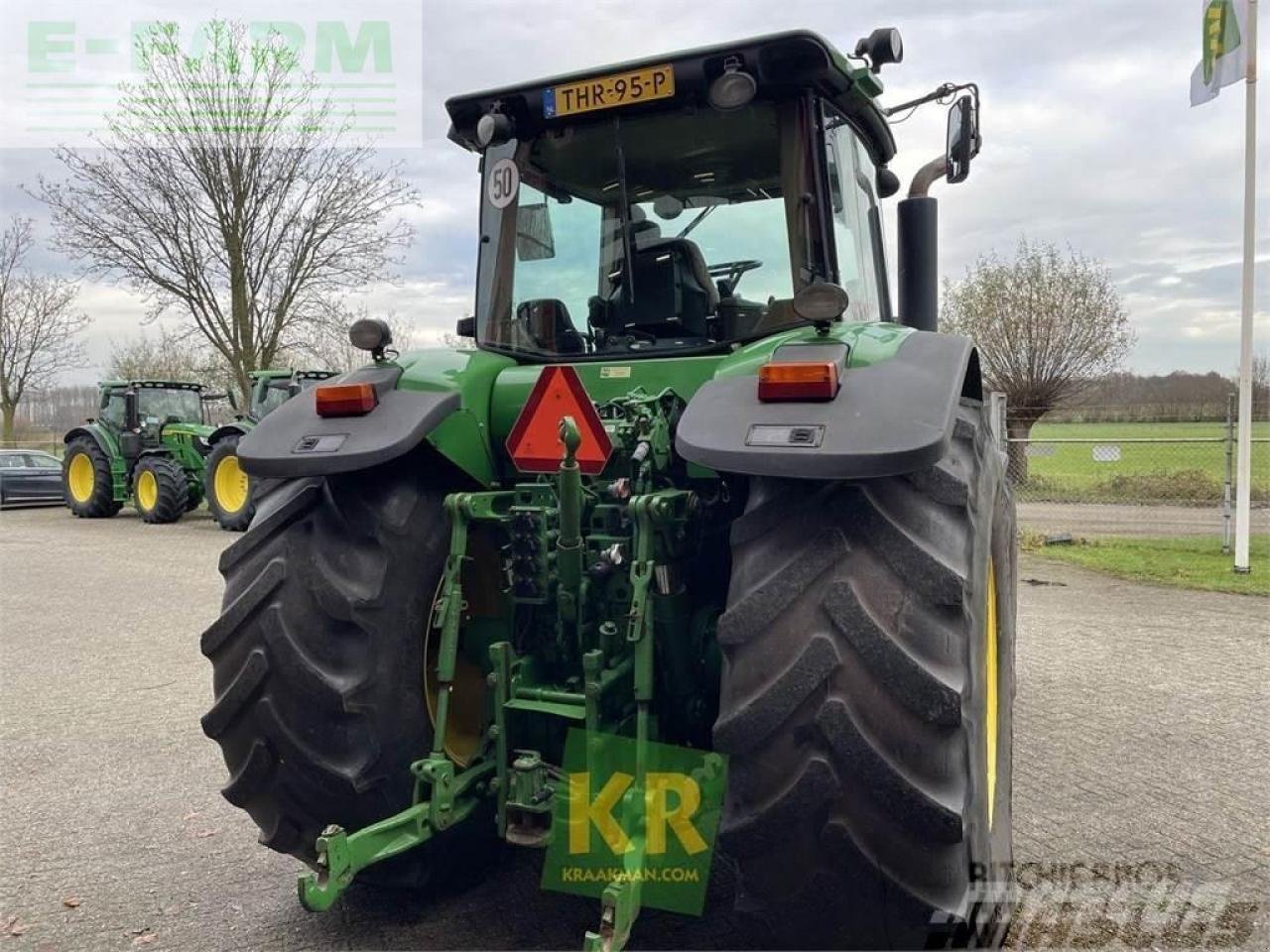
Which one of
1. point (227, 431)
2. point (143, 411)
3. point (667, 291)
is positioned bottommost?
point (227, 431)

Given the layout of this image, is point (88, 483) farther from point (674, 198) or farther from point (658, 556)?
point (658, 556)

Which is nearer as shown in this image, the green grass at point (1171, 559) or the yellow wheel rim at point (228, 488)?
the green grass at point (1171, 559)

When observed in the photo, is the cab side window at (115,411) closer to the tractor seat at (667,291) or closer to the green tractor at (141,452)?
the green tractor at (141,452)

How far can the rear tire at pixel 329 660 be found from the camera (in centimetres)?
262

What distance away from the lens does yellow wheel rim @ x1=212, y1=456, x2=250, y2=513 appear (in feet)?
51.4

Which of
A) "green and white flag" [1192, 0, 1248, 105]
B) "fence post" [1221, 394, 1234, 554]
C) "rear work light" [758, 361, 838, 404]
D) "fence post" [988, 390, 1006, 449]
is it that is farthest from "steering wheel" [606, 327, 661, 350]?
"fence post" [1221, 394, 1234, 554]

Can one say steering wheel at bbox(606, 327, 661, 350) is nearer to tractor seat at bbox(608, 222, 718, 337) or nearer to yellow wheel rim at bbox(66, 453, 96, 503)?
tractor seat at bbox(608, 222, 718, 337)

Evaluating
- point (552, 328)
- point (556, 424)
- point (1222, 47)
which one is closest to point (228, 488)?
point (552, 328)

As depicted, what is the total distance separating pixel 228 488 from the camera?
51.8 feet

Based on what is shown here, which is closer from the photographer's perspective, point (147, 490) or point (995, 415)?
point (995, 415)

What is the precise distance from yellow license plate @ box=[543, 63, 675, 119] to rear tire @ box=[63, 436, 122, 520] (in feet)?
Answer: 58.2

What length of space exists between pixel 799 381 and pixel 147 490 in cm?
1764

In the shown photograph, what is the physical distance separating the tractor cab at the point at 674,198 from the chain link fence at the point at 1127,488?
457 inches

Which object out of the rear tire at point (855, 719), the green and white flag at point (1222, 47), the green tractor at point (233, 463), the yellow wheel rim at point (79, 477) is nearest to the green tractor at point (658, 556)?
the rear tire at point (855, 719)
